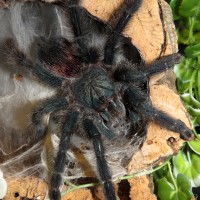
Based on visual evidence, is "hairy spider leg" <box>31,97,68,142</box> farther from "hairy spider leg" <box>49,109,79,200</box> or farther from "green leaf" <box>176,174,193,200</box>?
"green leaf" <box>176,174,193,200</box>

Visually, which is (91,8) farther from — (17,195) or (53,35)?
(17,195)

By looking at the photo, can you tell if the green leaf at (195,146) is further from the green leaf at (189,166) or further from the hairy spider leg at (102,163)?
the hairy spider leg at (102,163)

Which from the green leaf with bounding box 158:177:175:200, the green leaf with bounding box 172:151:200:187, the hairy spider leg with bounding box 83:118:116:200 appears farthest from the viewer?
the green leaf with bounding box 172:151:200:187

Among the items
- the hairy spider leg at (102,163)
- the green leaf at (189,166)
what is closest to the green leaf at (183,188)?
the green leaf at (189,166)

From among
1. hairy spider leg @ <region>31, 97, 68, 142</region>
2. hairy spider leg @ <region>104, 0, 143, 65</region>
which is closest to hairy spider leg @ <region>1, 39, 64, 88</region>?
hairy spider leg @ <region>31, 97, 68, 142</region>

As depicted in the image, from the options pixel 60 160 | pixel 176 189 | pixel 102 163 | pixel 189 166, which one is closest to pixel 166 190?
pixel 176 189

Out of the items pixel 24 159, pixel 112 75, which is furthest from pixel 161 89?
pixel 24 159

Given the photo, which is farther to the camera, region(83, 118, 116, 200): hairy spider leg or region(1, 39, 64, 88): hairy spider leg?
region(1, 39, 64, 88): hairy spider leg

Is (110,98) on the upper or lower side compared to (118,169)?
upper
